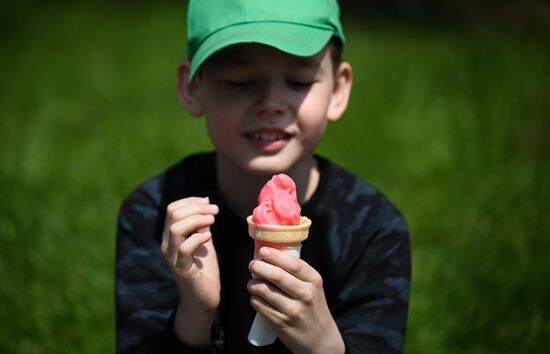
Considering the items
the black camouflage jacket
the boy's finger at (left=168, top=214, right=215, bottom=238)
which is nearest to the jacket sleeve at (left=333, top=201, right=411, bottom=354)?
the black camouflage jacket

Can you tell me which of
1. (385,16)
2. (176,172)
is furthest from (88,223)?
(385,16)

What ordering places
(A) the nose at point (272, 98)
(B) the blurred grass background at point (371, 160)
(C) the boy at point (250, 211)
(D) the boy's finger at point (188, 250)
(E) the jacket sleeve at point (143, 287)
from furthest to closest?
(B) the blurred grass background at point (371, 160) → (E) the jacket sleeve at point (143, 287) → (A) the nose at point (272, 98) → (C) the boy at point (250, 211) → (D) the boy's finger at point (188, 250)

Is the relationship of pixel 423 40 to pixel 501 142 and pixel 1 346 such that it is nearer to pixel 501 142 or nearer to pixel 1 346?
pixel 501 142

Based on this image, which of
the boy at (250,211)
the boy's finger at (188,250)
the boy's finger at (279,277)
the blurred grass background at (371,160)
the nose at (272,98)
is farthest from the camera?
the blurred grass background at (371,160)

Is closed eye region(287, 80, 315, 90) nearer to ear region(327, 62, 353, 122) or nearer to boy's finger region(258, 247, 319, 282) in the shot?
ear region(327, 62, 353, 122)

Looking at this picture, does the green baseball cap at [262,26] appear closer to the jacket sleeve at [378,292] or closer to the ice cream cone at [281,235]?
the ice cream cone at [281,235]

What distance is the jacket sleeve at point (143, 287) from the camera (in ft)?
8.46

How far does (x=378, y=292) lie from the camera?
255 cm

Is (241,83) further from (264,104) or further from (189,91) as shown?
(189,91)

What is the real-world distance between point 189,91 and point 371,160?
2868 mm

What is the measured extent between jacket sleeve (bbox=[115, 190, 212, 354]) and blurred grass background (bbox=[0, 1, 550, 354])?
95cm

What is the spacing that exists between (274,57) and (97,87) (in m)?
5.03

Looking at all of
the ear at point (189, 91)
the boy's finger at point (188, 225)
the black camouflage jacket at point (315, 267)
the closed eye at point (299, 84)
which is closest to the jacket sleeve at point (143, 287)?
the black camouflage jacket at point (315, 267)

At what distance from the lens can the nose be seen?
2424mm
